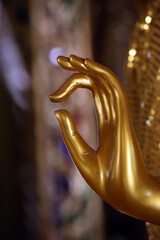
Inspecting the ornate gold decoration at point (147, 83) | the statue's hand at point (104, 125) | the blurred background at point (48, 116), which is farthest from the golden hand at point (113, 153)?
the blurred background at point (48, 116)

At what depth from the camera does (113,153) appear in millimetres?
279

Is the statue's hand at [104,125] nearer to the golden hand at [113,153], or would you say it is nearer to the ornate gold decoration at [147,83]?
the golden hand at [113,153]

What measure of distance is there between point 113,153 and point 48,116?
883 mm

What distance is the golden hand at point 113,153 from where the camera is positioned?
275mm

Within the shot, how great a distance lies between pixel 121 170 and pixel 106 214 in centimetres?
100

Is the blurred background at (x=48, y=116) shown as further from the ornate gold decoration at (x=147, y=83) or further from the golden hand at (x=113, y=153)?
the golden hand at (x=113, y=153)

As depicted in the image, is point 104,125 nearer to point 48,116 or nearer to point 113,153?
point 113,153

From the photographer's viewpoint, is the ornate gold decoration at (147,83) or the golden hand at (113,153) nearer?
the golden hand at (113,153)

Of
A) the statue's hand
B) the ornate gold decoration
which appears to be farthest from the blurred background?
the statue's hand

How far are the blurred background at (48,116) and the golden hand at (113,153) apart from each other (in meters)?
0.82

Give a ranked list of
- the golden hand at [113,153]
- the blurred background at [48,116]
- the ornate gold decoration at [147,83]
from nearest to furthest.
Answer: the golden hand at [113,153] → the ornate gold decoration at [147,83] → the blurred background at [48,116]

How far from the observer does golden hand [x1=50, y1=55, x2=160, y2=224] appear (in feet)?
0.90

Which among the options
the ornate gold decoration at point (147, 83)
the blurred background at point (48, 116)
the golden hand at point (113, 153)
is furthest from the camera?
the blurred background at point (48, 116)

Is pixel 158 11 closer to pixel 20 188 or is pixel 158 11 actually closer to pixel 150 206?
pixel 150 206
